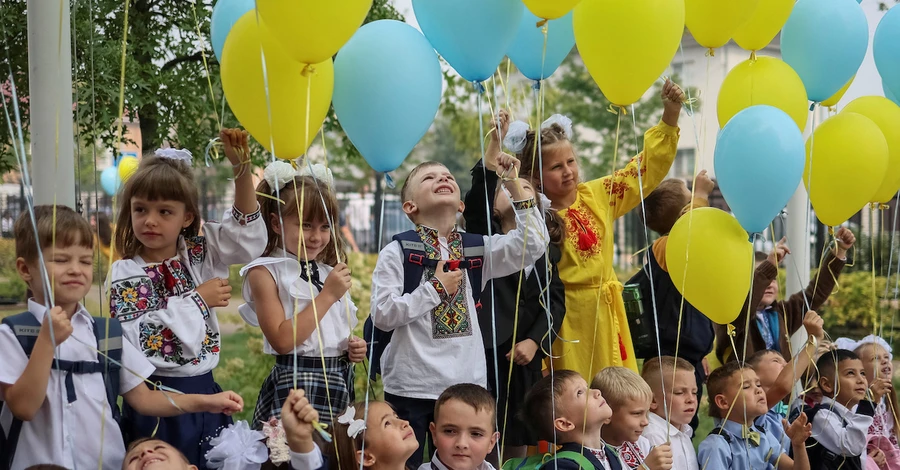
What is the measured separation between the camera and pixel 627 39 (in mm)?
2869

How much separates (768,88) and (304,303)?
1801 mm

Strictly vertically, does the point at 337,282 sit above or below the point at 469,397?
above

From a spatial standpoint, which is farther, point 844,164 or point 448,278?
point 844,164

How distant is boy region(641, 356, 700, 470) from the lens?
3311mm

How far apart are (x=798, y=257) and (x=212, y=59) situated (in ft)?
10.8

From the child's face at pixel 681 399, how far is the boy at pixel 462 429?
0.93 meters

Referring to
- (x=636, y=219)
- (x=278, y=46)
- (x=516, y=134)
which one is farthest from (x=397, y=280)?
(x=636, y=219)

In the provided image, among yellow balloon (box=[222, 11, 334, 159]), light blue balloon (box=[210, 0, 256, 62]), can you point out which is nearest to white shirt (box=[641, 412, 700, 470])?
yellow balloon (box=[222, 11, 334, 159])

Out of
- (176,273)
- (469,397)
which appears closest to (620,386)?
(469,397)

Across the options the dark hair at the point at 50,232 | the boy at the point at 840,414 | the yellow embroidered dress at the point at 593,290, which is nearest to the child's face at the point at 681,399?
the yellow embroidered dress at the point at 593,290

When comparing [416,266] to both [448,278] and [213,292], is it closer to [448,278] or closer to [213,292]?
[448,278]

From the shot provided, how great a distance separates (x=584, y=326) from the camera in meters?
3.54

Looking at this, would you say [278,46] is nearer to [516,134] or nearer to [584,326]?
[516,134]

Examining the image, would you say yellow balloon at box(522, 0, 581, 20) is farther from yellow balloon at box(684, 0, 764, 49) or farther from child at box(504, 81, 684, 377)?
child at box(504, 81, 684, 377)
